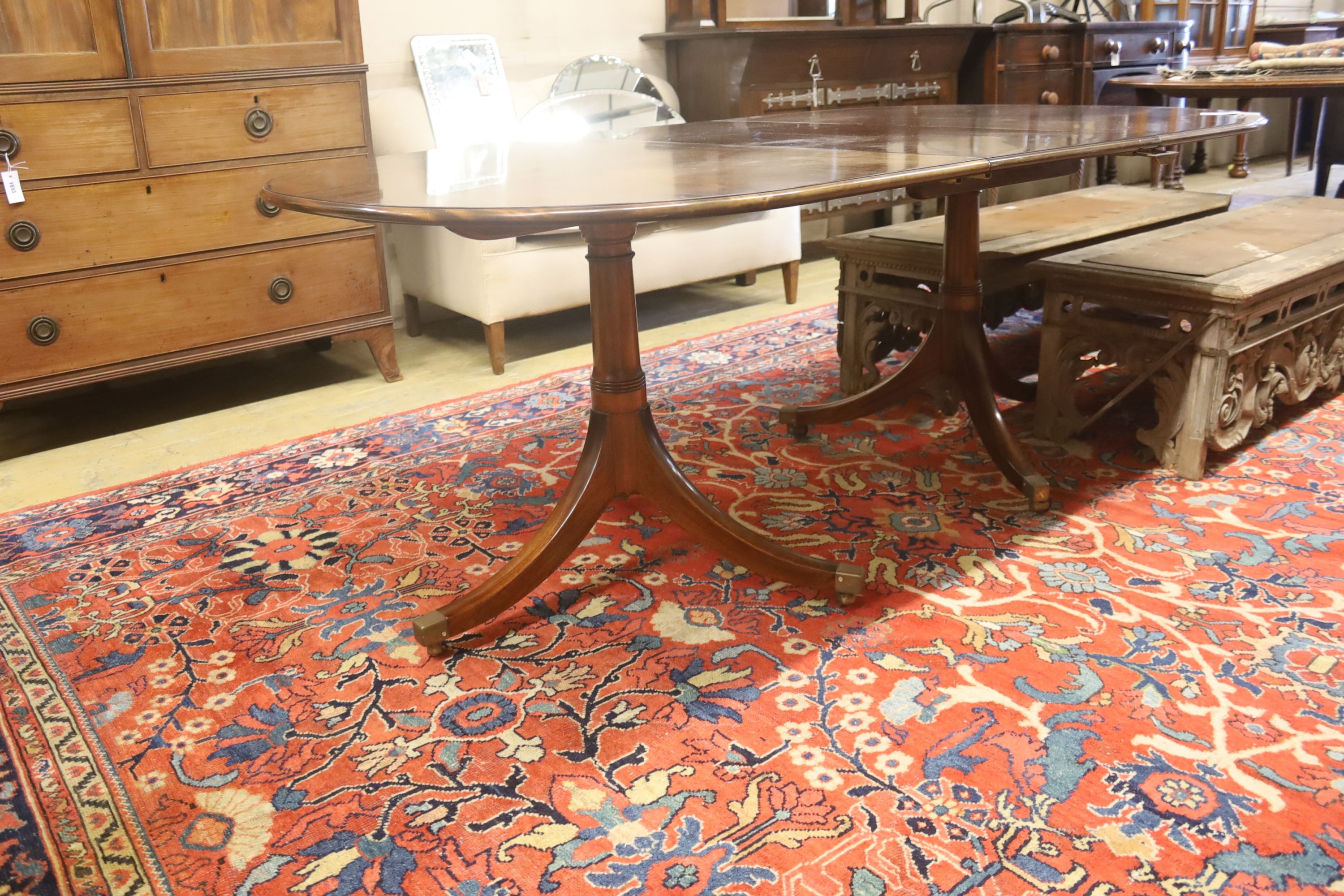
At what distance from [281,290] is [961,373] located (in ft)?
6.03

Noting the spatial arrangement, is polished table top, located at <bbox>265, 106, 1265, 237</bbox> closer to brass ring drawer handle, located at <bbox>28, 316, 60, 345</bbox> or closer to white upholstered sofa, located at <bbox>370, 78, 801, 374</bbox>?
white upholstered sofa, located at <bbox>370, 78, 801, 374</bbox>

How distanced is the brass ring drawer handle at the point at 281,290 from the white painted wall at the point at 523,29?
968 millimetres

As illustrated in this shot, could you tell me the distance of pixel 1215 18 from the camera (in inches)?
244

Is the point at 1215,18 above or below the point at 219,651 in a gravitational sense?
above

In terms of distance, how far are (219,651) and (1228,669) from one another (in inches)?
59.6

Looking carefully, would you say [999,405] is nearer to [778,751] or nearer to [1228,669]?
[1228,669]

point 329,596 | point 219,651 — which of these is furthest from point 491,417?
point 219,651

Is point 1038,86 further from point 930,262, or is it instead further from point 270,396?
point 270,396

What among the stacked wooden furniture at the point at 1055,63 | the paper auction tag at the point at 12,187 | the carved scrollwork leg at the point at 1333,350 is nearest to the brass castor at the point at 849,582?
the carved scrollwork leg at the point at 1333,350

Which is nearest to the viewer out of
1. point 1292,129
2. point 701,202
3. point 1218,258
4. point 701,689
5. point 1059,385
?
point 701,202

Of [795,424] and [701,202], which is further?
[795,424]

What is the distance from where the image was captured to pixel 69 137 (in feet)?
8.05

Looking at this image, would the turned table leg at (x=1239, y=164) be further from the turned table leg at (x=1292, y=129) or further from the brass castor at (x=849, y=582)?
the brass castor at (x=849, y=582)

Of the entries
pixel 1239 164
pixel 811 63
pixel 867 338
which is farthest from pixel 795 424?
pixel 1239 164
